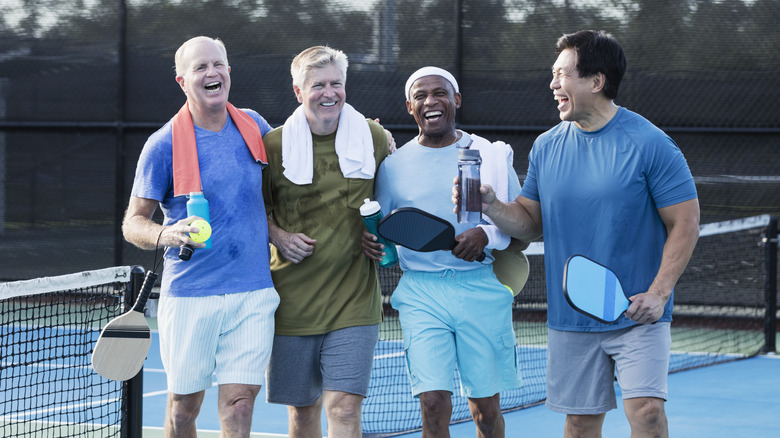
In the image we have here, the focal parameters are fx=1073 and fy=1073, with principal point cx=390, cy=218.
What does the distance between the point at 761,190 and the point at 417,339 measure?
679 centimetres

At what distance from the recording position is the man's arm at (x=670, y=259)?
11.5 ft

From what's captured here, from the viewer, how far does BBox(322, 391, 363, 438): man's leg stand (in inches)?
159

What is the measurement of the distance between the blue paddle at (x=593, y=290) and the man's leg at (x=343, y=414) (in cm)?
111

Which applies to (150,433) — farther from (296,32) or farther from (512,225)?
(296,32)

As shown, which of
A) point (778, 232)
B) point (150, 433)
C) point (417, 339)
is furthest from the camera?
point (778, 232)

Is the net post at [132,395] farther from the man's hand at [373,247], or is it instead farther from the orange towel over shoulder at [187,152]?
the man's hand at [373,247]

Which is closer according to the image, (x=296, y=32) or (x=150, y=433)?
(x=150, y=433)

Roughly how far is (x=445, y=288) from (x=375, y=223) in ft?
1.35

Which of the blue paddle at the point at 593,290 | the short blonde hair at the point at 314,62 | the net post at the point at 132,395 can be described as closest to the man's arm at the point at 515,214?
the blue paddle at the point at 593,290

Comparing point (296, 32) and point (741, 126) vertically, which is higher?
point (296, 32)

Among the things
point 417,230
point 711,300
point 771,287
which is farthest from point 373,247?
point 711,300

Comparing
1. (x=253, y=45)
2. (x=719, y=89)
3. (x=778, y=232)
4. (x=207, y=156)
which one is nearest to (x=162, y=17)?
(x=253, y=45)

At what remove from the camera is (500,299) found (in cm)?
423

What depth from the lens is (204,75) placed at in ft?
12.9
